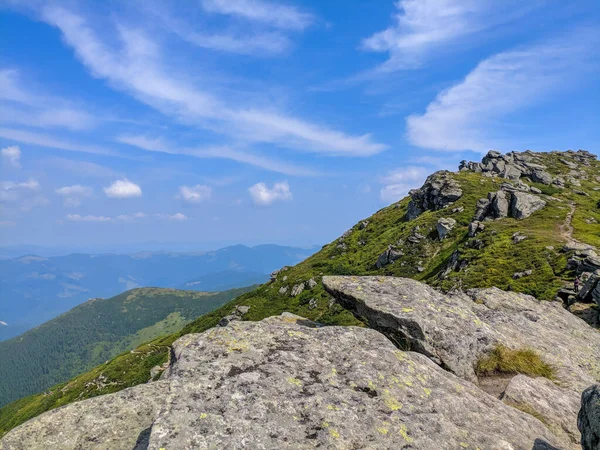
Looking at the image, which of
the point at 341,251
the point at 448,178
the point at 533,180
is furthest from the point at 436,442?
the point at 533,180

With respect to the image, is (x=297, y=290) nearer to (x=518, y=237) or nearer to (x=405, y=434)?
(x=518, y=237)

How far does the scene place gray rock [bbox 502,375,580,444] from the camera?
9773 millimetres

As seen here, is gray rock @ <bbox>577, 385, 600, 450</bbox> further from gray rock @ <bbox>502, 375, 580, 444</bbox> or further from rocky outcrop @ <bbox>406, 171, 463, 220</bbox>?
rocky outcrop @ <bbox>406, 171, 463, 220</bbox>

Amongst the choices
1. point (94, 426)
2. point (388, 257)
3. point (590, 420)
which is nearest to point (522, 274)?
point (388, 257)

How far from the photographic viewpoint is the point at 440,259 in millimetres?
82875

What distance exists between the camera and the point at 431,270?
78812 millimetres

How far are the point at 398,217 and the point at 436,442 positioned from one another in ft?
446

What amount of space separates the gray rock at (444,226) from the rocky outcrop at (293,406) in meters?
90.5

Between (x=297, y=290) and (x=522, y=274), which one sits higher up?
(x=522, y=274)

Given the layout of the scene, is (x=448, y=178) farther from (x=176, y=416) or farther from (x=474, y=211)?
(x=176, y=416)

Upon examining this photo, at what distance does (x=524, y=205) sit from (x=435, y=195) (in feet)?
125

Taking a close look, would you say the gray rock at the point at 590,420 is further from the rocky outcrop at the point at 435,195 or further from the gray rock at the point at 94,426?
the rocky outcrop at the point at 435,195

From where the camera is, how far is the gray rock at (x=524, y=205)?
83.7 metres

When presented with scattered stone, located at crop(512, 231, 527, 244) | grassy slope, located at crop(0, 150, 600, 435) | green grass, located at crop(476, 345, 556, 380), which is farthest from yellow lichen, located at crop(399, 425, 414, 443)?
scattered stone, located at crop(512, 231, 527, 244)
